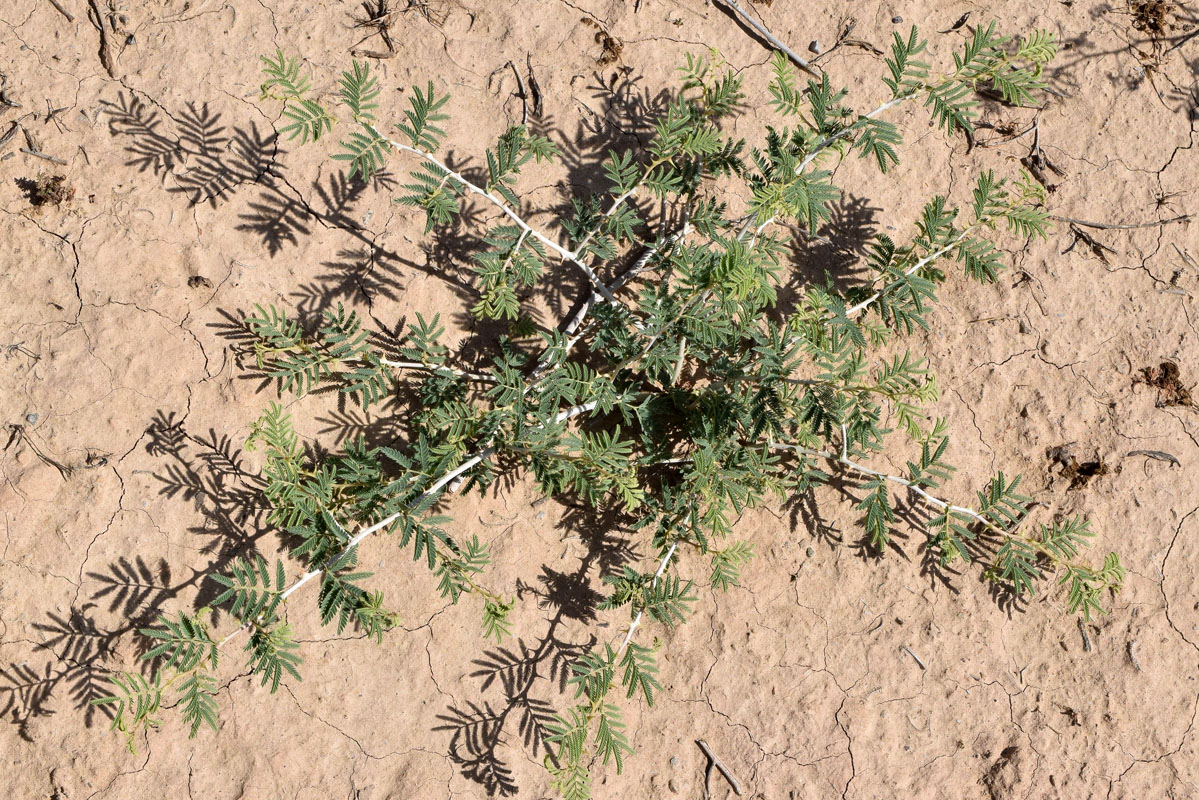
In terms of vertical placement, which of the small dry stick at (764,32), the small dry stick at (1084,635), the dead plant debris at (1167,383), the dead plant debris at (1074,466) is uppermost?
the small dry stick at (764,32)

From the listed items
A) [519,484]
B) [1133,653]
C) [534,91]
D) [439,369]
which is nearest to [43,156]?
[439,369]

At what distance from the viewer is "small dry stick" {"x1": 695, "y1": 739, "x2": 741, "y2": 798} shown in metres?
3.83

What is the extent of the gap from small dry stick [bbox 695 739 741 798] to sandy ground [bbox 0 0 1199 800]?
2.1 inches

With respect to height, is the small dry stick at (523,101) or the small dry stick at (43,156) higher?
the small dry stick at (43,156)

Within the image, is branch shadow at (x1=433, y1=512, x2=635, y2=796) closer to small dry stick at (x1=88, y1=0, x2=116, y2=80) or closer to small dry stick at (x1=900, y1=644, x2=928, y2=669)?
small dry stick at (x1=900, y1=644, x2=928, y2=669)

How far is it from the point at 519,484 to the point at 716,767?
58.8 inches

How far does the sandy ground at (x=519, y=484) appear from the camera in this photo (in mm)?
3688

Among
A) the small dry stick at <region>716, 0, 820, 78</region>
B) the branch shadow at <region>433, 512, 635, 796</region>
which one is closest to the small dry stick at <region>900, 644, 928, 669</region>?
the branch shadow at <region>433, 512, 635, 796</region>

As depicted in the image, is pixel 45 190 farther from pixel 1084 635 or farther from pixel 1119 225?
pixel 1084 635

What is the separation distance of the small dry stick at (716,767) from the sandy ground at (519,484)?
54mm

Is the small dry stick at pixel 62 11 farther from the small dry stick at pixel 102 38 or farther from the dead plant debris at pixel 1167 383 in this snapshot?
the dead plant debris at pixel 1167 383

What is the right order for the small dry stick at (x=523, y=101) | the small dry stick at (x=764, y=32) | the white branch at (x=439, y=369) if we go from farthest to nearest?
the small dry stick at (x=764, y=32)
the small dry stick at (x=523, y=101)
the white branch at (x=439, y=369)

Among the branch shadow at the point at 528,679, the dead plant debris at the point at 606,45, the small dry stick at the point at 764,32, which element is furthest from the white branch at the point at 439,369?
the small dry stick at the point at 764,32

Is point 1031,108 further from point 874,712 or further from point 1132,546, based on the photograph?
point 874,712
